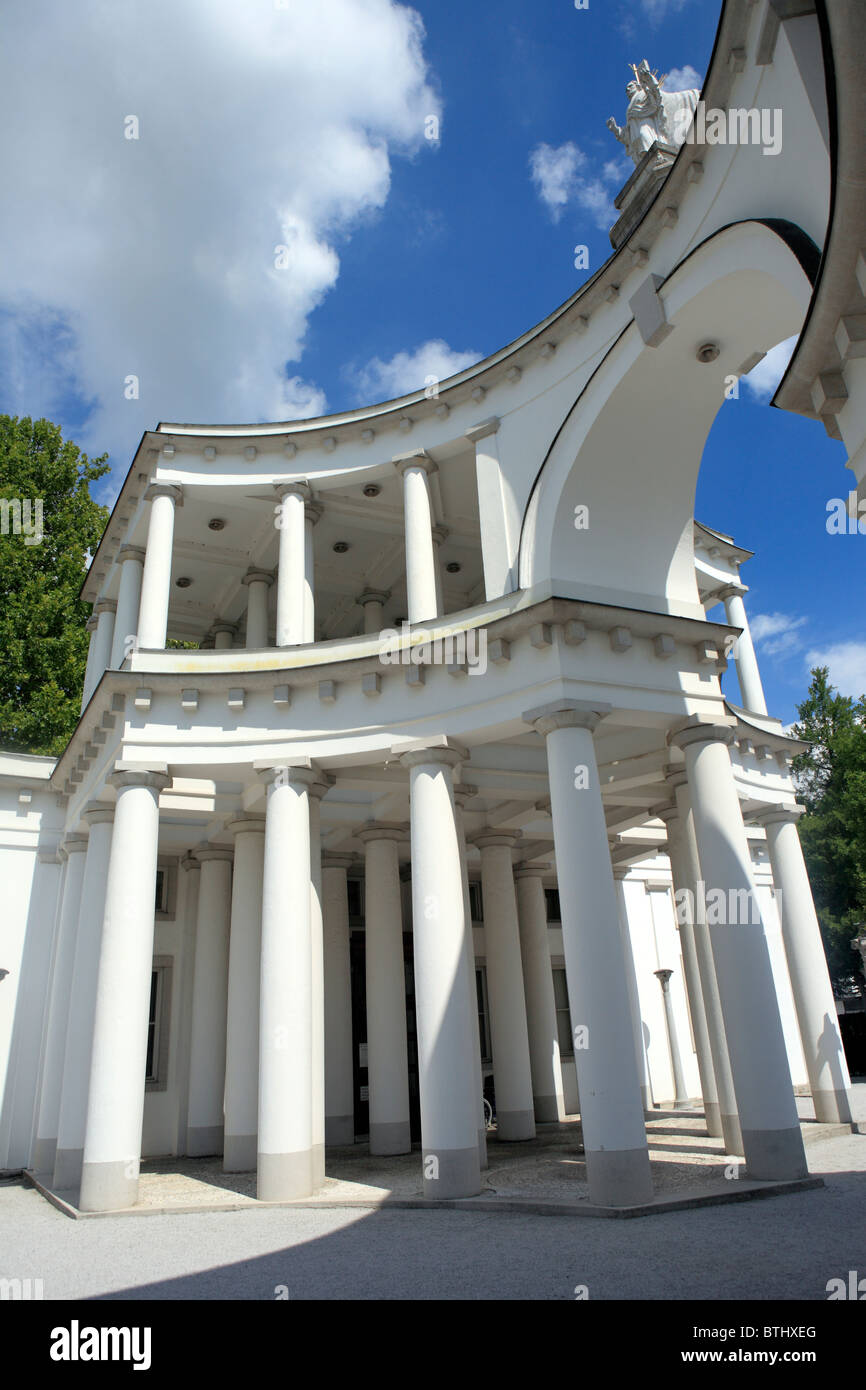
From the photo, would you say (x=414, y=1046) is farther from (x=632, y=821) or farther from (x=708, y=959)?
(x=708, y=959)

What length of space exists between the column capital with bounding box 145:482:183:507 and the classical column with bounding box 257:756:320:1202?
18.9 feet

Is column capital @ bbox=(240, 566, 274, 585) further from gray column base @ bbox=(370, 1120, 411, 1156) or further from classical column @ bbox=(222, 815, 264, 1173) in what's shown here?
gray column base @ bbox=(370, 1120, 411, 1156)

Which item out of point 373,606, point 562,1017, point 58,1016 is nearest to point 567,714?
point 373,606

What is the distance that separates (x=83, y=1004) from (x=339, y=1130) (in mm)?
6805

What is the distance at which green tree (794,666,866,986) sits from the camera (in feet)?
125

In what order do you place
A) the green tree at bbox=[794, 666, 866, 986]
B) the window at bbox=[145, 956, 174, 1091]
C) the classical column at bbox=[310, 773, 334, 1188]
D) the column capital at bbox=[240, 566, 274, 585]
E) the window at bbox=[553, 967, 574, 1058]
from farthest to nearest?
the green tree at bbox=[794, 666, 866, 986], the window at bbox=[553, 967, 574, 1058], the window at bbox=[145, 956, 174, 1091], the column capital at bbox=[240, 566, 274, 585], the classical column at bbox=[310, 773, 334, 1188]

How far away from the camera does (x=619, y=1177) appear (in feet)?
33.4

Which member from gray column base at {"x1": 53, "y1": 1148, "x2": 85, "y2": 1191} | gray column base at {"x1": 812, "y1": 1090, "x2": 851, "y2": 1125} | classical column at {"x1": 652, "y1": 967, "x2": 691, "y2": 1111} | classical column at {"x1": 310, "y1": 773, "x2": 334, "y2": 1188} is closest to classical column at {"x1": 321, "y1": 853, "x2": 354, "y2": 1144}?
classical column at {"x1": 310, "y1": 773, "x2": 334, "y2": 1188}

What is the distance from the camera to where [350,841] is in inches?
758

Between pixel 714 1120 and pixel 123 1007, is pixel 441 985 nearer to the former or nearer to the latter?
pixel 123 1007

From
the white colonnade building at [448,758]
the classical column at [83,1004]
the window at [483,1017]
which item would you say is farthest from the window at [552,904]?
the classical column at [83,1004]

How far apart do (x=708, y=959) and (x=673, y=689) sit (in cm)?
525

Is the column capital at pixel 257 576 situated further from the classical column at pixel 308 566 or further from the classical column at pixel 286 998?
the classical column at pixel 286 998
